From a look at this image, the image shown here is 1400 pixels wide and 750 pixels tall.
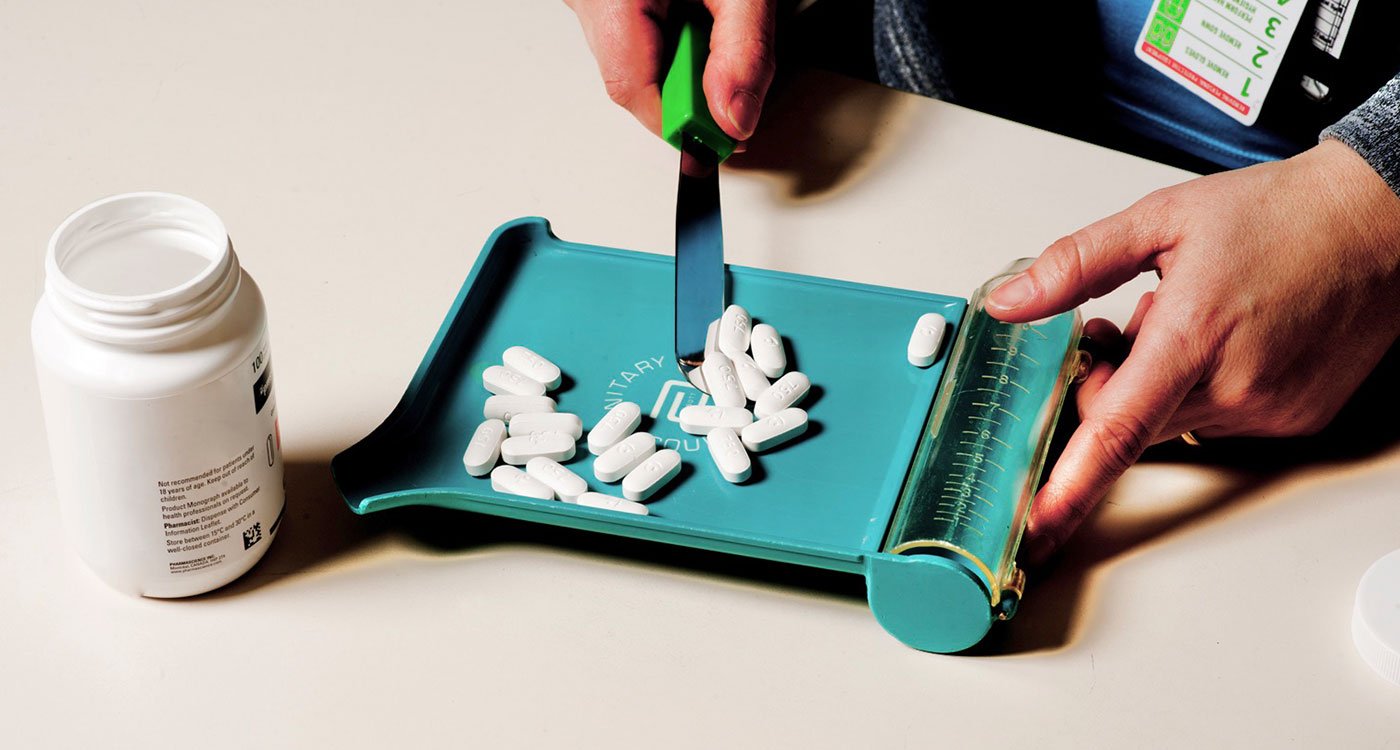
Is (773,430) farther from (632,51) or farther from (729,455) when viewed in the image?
(632,51)

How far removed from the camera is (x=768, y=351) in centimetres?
108

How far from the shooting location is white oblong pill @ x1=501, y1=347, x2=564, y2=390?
3.47 ft

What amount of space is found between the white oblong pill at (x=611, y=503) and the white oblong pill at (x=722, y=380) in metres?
0.13

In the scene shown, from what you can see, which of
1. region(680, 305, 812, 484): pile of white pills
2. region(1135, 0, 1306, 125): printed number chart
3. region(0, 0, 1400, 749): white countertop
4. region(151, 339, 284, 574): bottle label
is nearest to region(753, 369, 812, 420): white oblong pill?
region(680, 305, 812, 484): pile of white pills

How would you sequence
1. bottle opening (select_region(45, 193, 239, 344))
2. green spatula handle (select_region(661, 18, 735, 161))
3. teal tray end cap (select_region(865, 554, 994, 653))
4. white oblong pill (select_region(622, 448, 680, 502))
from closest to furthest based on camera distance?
1. bottle opening (select_region(45, 193, 239, 344))
2. teal tray end cap (select_region(865, 554, 994, 653))
3. white oblong pill (select_region(622, 448, 680, 502))
4. green spatula handle (select_region(661, 18, 735, 161))

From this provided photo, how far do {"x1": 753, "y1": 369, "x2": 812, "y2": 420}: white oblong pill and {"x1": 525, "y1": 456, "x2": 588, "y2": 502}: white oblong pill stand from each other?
15cm

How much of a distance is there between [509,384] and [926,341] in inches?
12.8

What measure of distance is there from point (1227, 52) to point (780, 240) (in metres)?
0.47

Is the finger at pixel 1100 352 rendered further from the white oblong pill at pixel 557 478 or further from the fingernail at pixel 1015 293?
the white oblong pill at pixel 557 478

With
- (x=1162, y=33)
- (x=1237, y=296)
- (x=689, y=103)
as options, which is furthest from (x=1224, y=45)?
(x=689, y=103)

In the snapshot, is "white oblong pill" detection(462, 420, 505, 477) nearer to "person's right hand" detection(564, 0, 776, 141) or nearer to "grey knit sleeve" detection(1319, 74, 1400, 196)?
"person's right hand" detection(564, 0, 776, 141)

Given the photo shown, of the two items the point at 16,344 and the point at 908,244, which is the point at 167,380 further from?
the point at 908,244

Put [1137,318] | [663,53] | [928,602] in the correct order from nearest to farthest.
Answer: [928,602] < [1137,318] < [663,53]

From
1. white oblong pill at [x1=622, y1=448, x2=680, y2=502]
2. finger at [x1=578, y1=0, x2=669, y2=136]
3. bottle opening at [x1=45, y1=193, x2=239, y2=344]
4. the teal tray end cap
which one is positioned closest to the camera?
bottle opening at [x1=45, y1=193, x2=239, y2=344]
